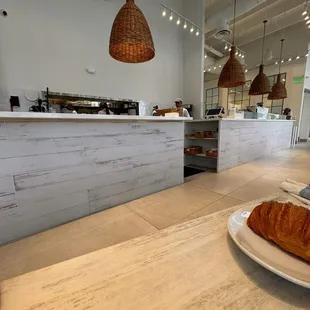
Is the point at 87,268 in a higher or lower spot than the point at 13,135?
lower

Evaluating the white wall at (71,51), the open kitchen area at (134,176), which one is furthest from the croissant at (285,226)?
the white wall at (71,51)

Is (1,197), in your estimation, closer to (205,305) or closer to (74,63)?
(205,305)

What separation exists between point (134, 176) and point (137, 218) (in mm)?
529

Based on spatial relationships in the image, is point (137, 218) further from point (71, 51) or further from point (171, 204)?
point (71, 51)

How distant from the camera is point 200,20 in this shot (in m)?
4.44

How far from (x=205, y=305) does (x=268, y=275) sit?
179mm

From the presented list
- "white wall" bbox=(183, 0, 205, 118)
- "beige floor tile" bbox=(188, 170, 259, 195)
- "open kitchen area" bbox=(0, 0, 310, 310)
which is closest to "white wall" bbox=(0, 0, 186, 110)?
"open kitchen area" bbox=(0, 0, 310, 310)

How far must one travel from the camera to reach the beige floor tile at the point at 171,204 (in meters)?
1.67

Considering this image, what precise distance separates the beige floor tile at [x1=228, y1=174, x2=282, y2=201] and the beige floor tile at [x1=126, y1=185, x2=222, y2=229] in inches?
10.8

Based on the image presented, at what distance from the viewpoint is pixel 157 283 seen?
1.26 feet

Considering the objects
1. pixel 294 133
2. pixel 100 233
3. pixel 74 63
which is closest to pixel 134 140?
pixel 100 233

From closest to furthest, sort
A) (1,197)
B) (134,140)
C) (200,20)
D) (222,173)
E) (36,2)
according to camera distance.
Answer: (1,197) → (134,140) → (36,2) → (222,173) → (200,20)

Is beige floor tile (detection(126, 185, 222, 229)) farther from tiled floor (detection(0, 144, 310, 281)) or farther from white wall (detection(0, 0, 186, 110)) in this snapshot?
white wall (detection(0, 0, 186, 110))

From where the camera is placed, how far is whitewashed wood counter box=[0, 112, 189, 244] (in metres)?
1.33
